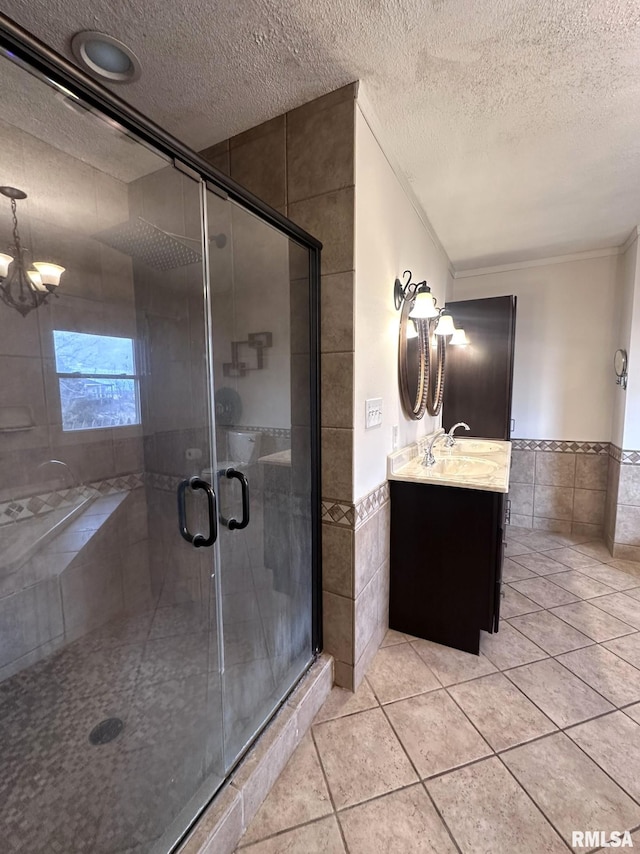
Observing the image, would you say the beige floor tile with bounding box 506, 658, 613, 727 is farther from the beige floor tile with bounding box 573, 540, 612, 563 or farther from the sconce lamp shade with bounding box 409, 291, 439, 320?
the sconce lamp shade with bounding box 409, 291, 439, 320

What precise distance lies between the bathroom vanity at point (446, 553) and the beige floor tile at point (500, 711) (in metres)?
0.21

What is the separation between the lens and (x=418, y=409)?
2.28 meters

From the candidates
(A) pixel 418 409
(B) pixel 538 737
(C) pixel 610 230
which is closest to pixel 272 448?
(A) pixel 418 409

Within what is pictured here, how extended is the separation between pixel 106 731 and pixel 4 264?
5.73ft

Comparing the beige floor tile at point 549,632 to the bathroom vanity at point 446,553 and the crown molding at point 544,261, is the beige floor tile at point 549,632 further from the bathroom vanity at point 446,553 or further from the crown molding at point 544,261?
the crown molding at point 544,261

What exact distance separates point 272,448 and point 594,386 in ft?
9.96

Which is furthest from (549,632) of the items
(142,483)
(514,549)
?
(142,483)

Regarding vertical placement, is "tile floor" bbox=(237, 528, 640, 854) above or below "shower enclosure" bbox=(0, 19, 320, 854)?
below

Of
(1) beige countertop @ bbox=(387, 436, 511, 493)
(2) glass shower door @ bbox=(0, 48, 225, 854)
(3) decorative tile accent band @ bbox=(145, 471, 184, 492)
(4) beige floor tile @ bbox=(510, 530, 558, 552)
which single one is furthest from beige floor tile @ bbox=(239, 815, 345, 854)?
(4) beige floor tile @ bbox=(510, 530, 558, 552)

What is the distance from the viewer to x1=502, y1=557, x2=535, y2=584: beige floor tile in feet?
8.28

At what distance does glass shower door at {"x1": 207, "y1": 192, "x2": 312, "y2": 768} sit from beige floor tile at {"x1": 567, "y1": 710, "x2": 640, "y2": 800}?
42.5 inches

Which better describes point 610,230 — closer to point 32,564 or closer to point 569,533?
point 569,533

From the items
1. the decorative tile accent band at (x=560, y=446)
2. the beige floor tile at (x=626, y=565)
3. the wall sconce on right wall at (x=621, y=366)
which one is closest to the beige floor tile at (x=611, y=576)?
the beige floor tile at (x=626, y=565)

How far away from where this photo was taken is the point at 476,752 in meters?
1.32
